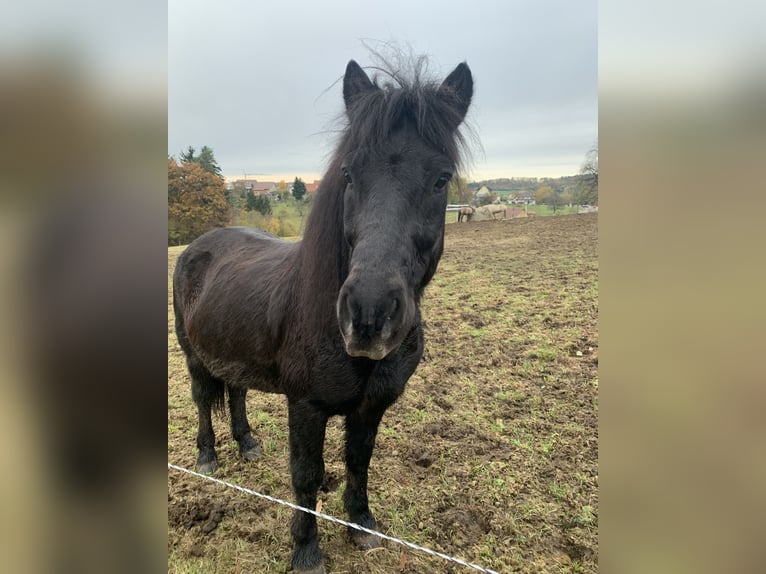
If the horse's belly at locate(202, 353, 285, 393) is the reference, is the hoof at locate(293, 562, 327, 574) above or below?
below

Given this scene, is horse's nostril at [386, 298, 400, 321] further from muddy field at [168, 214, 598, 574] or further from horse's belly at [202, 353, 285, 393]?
muddy field at [168, 214, 598, 574]

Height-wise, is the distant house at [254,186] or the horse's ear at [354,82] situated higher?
the distant house at [254,186]

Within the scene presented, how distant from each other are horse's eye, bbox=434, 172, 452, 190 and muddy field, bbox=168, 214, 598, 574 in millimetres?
2347

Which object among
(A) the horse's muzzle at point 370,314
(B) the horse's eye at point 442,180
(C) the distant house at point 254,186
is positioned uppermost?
(C) the distant house at point 254,186

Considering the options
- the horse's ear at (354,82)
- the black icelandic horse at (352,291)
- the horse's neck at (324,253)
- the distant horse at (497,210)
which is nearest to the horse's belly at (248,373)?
the black icelandic horse at (352,291)

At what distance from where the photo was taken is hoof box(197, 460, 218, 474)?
3.68 meters

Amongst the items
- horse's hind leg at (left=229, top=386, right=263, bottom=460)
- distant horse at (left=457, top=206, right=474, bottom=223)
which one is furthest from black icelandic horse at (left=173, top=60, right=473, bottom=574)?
distant horse at (left=457, top=206, right=474, bottom=223)

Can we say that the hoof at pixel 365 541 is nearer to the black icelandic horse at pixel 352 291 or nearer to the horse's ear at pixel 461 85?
the black icelandic horse at pixel 352 291

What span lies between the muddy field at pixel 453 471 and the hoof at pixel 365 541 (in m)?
0.05

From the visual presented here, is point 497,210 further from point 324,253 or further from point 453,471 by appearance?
point 324,253

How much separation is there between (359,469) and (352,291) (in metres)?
1.83

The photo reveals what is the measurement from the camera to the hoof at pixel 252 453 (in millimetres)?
3855

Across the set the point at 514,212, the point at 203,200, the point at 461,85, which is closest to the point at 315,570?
the point at 461,85
